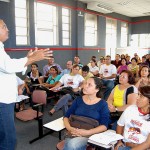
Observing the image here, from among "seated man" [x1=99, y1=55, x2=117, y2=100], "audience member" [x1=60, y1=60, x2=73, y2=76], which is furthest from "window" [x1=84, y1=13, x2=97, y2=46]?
"audience member" [x1=60, y1=60, x2=73, y2=76]

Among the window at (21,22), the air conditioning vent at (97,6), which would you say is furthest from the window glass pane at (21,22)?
the air conditioning vent at (97,6)

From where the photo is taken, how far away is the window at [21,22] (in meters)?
5.97

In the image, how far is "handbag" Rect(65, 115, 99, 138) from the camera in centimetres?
180

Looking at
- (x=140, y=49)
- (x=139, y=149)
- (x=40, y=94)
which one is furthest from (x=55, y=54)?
(x=140, y=49)

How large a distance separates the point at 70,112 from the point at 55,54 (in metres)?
5.43

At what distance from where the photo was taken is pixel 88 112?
1876 mm

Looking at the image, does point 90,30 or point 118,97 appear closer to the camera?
point 118,97

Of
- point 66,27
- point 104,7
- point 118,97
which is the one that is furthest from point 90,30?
point 118,97

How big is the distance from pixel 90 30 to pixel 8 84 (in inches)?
300

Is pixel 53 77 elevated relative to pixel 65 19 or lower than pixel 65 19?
lower

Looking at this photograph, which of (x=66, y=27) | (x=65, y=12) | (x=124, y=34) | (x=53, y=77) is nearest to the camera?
(x=53, y=77)

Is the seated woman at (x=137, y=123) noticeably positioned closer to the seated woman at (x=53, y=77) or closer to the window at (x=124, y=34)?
the seated woman at (x=53, y=77)

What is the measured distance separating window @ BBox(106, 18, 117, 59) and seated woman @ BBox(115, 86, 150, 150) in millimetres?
8669

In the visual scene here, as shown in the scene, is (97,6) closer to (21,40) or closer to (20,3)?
(20,3)
